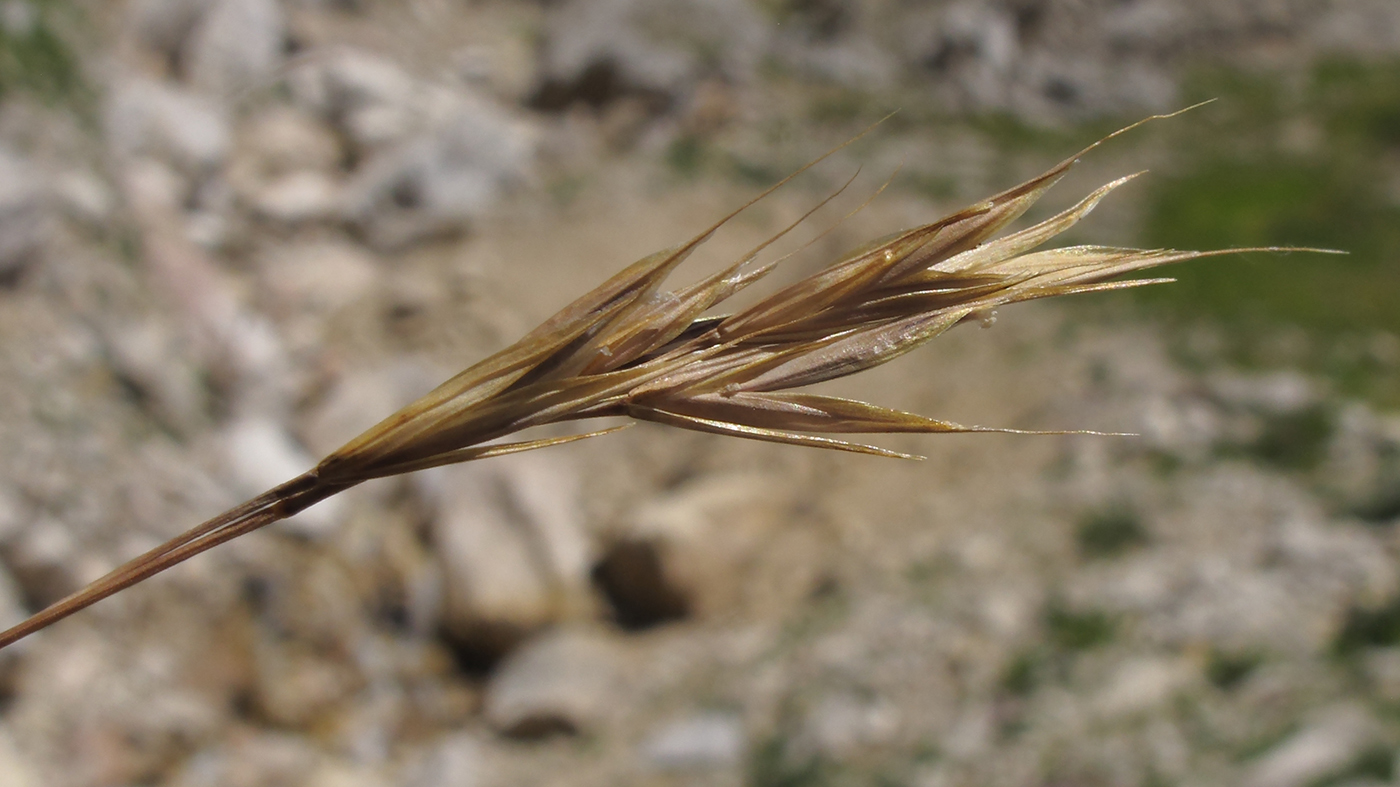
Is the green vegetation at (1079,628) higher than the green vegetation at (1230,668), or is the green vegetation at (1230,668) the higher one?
the green vegetation at (1079,628)

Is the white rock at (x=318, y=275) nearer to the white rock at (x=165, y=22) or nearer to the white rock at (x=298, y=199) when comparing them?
the white rock at (x=298, y=199)

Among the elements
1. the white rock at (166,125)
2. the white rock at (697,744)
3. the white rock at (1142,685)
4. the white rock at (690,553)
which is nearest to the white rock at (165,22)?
the white rock at (166,125)

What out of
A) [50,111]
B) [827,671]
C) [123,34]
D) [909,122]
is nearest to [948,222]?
[827,671]

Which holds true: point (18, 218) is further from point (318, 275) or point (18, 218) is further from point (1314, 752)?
point (1314, 752)

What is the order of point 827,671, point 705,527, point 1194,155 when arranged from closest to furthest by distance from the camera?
point 827,671 < point 705,527 < point 1194,155

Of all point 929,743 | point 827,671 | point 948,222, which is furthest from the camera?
point 827,671

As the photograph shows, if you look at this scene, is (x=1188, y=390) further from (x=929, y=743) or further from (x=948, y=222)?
(x=948, y=222)
